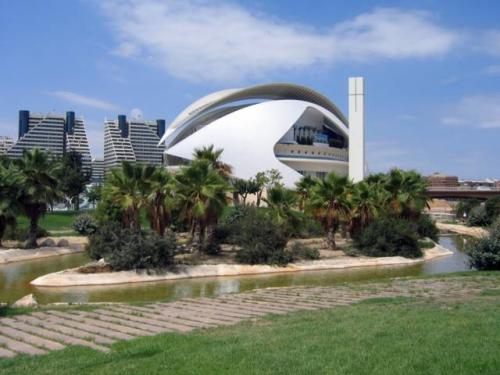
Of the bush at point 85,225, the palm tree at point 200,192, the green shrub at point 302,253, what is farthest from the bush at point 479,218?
the palm tree at point 200,192

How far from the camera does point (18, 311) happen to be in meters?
10.6

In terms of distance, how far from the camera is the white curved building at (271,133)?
70188 mm

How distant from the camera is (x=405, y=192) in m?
33.5

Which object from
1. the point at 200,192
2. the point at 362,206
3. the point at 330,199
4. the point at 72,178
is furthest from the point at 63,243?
the point at 72,178

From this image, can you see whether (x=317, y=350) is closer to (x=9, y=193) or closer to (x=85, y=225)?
(x=9, y=193)

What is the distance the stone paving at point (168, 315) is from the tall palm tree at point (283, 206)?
1355cm

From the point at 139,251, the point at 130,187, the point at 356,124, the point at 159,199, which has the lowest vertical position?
the point at 139,251

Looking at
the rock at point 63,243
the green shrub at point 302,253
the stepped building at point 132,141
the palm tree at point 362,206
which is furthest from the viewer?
the stepped building at point 132,141

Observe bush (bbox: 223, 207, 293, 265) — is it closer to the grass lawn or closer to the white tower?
the grass lawn

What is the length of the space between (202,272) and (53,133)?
418 feet

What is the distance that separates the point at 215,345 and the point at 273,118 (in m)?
66.9

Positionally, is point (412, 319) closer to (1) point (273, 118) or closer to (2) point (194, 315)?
(2) point (194, 315)

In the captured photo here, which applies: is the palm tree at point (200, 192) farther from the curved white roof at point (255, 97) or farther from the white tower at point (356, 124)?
the curved white roof at point (255, 97)

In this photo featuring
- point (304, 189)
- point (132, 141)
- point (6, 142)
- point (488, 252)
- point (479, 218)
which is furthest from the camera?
point (132, 141)
